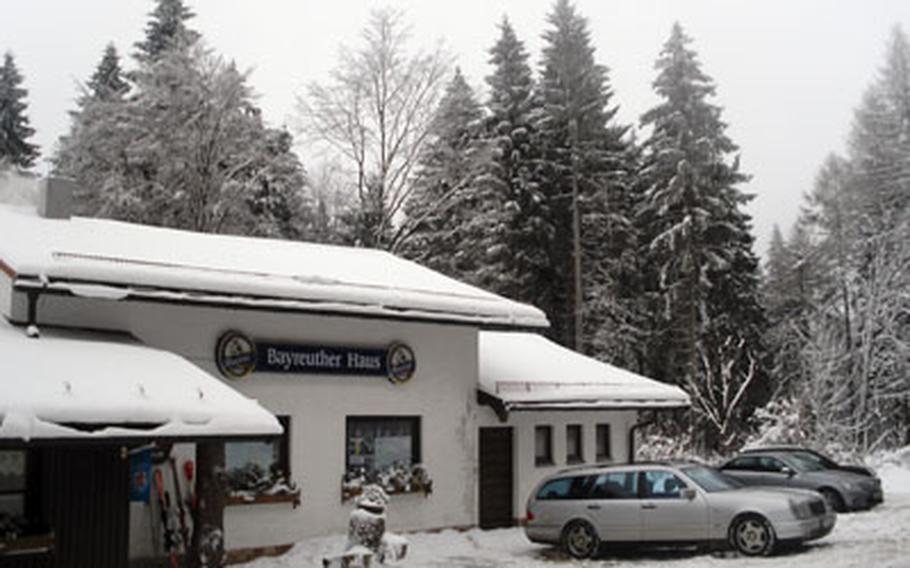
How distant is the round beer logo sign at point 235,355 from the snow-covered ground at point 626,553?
309 cm

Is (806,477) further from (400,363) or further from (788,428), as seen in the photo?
(788,428)

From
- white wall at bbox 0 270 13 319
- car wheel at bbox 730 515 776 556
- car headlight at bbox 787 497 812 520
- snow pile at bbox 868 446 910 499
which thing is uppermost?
white wall at bbox 0 270 13 319

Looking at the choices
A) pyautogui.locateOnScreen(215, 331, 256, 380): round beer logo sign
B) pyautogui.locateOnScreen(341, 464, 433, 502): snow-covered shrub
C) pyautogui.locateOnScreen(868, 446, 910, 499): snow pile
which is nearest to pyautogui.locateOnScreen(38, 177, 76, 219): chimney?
pyautogui.locateOnScreen(215, 331, 256, 380): round beer logo sign

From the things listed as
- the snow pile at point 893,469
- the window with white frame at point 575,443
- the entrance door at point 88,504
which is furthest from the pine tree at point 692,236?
the entrance door at point 88,504

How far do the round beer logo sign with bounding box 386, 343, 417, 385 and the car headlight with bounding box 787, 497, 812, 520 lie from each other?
716 cm

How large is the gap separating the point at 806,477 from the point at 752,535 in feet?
26.1

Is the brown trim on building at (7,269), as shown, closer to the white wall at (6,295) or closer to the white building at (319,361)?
the white building at (319,361)

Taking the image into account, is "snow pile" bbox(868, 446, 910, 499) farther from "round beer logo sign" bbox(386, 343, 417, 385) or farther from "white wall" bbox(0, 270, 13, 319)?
"white wall" bbox(0, 270, 13, 319)

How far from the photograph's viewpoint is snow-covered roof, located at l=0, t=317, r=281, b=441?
1188cm

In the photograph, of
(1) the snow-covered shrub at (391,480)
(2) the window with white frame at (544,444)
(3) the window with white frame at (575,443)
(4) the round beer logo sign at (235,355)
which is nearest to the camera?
(4) the round beer logo sign at (235,355)

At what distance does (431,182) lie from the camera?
3741 cm

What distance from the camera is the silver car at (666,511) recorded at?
658 inches

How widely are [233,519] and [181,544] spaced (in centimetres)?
127

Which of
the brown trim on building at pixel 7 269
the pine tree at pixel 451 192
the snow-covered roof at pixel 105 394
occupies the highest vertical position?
the pine tree at pixel 451 192
